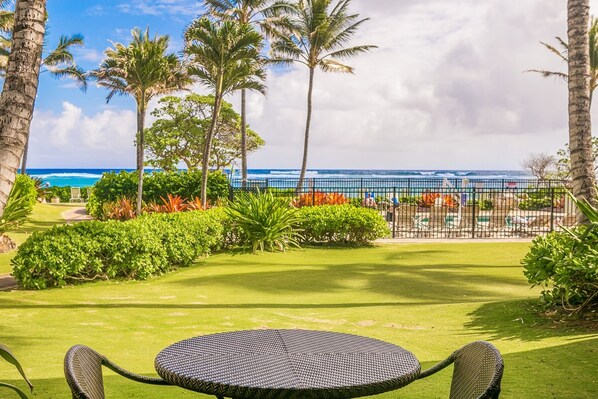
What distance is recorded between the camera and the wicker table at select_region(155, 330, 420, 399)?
251cm

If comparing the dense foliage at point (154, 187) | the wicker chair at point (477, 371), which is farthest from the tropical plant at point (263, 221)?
the wicker chair at point (477, 371)

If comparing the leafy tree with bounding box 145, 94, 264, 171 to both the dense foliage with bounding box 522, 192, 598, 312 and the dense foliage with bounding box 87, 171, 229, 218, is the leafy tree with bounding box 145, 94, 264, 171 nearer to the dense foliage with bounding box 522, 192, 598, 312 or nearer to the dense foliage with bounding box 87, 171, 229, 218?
the dense foliage with bounding box 87, 171, 229, 218

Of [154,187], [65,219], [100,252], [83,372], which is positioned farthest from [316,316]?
[65,219]

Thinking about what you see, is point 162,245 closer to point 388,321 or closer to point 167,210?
point 388,321

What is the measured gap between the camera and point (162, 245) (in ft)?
38.1

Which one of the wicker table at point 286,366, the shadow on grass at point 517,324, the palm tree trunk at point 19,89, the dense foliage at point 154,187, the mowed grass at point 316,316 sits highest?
the palm tree trunk at point 19,89

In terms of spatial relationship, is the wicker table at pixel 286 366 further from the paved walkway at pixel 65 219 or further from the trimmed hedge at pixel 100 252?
the paved walkway at pixel 65 219

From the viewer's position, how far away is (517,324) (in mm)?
6836

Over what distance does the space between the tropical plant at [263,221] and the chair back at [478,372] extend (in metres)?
11.6

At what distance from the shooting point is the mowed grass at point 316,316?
5.23 metres

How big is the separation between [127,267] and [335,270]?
12.6ft

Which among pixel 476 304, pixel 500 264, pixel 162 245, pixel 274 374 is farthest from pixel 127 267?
pixel 274 374

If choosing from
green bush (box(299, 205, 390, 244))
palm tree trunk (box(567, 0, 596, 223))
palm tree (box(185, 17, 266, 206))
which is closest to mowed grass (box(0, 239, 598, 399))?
palm tree trunk (box(567, 0, 596, 223))

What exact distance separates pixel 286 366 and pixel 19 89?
12.7ft
